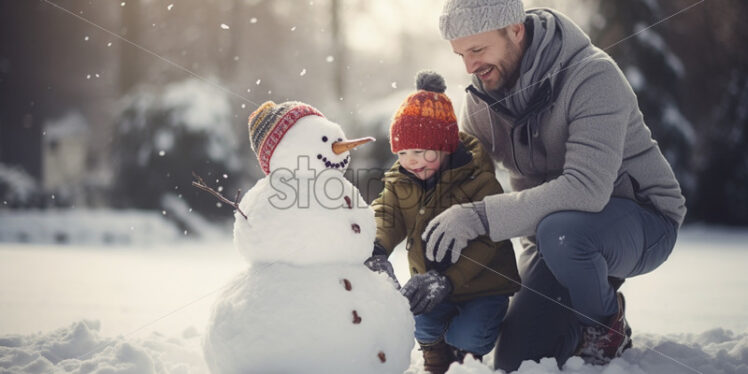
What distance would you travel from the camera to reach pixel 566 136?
2.37m

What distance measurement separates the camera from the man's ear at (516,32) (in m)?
2.40

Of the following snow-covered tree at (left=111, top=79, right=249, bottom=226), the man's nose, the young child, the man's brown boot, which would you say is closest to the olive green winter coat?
the young child

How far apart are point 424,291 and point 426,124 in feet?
2.22

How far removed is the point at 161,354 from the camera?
2357 mm

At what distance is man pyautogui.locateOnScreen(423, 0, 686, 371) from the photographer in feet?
7.09

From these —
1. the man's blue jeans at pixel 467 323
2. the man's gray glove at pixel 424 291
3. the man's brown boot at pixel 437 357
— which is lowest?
the man's brown boot at pixel 437 357

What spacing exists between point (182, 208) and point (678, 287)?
5.66 m

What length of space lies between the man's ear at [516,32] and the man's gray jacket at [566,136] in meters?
0.05

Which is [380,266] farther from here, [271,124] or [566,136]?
[566,136]

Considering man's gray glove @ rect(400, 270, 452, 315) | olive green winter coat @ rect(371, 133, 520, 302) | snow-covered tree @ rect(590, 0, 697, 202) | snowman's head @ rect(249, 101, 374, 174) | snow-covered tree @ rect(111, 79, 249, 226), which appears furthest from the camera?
snow-covered tree @ rect(590, 0, 697, 202)

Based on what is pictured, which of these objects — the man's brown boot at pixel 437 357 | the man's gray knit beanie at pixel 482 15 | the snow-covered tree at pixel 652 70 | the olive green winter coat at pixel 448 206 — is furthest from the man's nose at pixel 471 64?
the snow-covered tree at pixel 652 70

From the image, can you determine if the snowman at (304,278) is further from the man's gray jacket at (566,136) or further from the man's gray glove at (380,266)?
the man's gray jacket at (566,136)

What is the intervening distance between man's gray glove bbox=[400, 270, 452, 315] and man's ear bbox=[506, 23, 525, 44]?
1033 millimetres

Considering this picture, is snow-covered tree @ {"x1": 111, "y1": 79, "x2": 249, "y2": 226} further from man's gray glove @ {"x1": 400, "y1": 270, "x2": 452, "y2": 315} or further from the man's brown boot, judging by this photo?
man's gray glove @ {"x1": 400, "y1": 270, "x2": 452, "y2": 315}
